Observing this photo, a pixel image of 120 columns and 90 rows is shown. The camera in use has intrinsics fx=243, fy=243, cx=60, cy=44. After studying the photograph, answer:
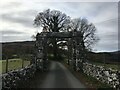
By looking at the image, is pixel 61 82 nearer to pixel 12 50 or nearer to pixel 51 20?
pixel 12 50

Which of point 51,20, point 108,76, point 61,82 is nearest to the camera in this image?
point 108,76

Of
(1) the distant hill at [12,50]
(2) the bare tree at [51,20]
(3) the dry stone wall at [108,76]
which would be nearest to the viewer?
(3) the dry stone wall at [108,76]

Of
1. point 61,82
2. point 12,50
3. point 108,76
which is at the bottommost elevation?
point 61,82

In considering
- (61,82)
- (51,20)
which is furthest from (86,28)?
(61,82)

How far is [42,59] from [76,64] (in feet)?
12.9

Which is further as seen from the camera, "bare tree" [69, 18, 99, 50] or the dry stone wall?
"bare tree" [69, 18, 99, 50]

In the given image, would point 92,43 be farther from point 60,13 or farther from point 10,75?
point 10,75

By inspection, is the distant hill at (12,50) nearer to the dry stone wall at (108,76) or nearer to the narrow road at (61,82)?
the narrow road at (61,82)

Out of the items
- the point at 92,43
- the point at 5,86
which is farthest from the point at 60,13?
the point at 5,86

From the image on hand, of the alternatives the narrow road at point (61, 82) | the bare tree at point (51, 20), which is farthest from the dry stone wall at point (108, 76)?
the bare tree at point (51, 20)

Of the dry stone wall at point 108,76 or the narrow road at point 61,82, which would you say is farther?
the narrow road at point 61,82

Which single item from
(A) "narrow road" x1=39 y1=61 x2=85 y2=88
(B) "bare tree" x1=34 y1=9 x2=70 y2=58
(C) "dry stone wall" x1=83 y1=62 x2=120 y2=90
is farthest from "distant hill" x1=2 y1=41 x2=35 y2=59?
(B) "bare tree" x1=34 y1=9 x2=70 y2=58

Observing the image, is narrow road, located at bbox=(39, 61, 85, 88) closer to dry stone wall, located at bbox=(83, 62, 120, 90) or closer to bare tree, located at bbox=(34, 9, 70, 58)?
dry stone wall, located at bbox=(83, 62, 120, 90)

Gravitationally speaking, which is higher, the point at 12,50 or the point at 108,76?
the point at 12,50
